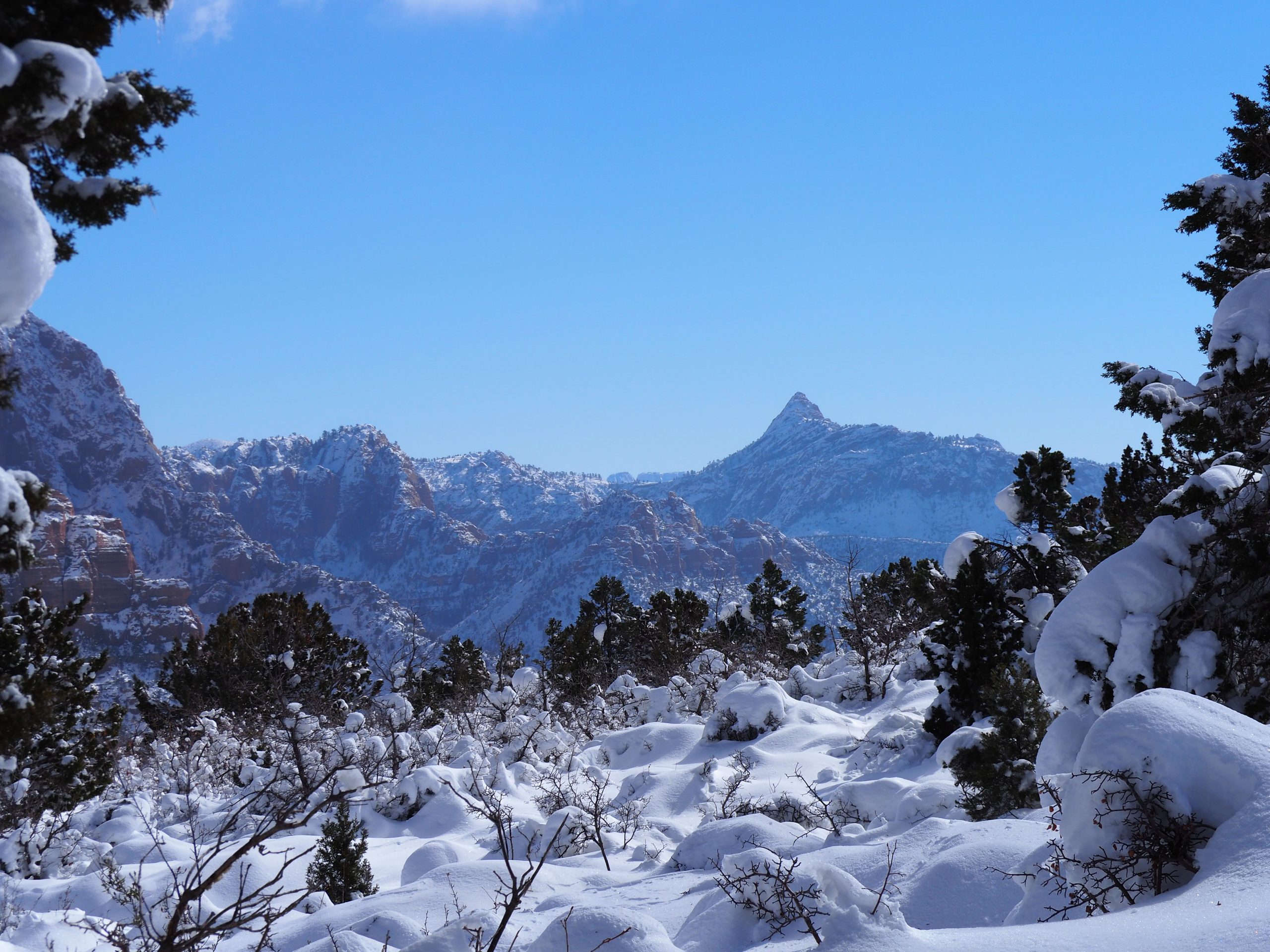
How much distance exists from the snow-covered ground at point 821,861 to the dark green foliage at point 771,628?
1506 centimetres

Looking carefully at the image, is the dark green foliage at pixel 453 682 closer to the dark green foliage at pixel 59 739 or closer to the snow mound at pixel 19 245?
the dark green foliage at pixel 59 739

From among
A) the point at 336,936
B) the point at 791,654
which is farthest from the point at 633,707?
the point at 336,936

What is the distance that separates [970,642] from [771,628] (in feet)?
59.0

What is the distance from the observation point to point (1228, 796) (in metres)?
4.60

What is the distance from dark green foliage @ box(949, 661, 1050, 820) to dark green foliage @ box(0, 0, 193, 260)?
9761mm

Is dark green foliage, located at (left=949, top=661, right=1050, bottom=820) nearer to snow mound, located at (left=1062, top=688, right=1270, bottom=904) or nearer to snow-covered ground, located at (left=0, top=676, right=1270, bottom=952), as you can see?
snow-covered ground, located at (left=0, top=676, right=1270, bottom=952)

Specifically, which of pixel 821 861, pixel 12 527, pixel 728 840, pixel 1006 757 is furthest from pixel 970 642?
pixel 12 527

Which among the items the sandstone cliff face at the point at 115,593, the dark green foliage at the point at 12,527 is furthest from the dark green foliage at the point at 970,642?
the sandstone cliff face at the point at 115,593

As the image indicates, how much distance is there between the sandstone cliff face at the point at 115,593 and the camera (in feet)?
329

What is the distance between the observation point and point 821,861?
7.12 meters

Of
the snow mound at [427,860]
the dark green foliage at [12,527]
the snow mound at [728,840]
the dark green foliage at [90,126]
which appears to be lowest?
the snow mound at [427,860]

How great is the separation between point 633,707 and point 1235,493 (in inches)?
802

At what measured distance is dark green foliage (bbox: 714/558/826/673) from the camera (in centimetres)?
3344

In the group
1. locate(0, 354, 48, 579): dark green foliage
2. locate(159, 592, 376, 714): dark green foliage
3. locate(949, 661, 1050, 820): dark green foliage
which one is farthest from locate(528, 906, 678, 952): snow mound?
locate(159, 592, 376, 714): dark green foliage
